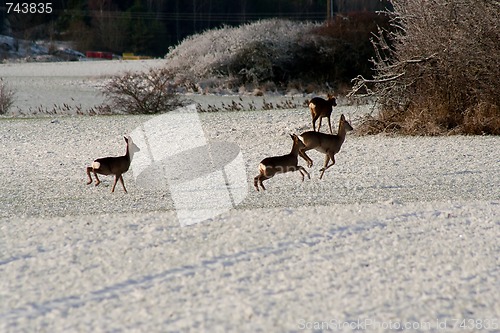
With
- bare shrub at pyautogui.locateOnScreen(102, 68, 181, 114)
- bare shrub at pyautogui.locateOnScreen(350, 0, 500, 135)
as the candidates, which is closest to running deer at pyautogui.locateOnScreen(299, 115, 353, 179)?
bare shrub at pyautogui.locateOnScreen(350, 0, 500, 135)

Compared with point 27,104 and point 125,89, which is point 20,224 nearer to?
point 125,89

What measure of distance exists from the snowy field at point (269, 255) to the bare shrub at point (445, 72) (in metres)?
4.85

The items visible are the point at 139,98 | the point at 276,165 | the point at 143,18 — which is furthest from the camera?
the point at 143,18

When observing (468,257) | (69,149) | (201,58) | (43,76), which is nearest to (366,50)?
(201,58)

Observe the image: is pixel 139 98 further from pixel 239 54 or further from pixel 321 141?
pixel 321 141

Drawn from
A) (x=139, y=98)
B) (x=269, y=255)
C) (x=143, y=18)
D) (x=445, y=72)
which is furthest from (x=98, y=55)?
(x=269, y=255)

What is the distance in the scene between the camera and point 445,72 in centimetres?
1988

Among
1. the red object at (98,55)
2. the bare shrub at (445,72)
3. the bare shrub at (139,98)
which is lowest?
the red object at (98,55)

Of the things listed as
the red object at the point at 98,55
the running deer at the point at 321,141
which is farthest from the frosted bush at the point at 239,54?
the red object at the point at 98,55

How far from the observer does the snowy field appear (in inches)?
259

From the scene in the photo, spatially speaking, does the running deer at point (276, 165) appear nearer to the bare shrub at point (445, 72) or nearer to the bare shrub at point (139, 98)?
the bare shrub at point (445, 72)

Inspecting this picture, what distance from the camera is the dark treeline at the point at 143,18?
8269 cm

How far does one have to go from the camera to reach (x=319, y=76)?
43.6 metres

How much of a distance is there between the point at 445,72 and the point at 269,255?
42.3ft
